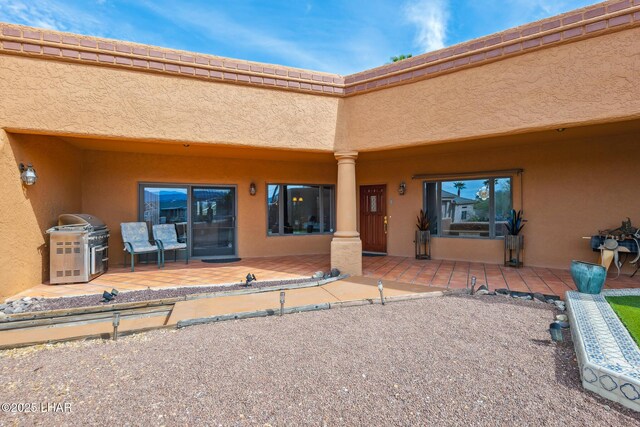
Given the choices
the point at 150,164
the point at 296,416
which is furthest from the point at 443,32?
the point at 296,416

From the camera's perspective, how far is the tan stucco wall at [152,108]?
497cm

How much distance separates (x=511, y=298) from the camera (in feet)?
16.9

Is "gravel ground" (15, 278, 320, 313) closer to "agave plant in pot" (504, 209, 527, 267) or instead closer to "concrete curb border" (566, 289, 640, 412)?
"concrete curb border" (566, 289, 640, 412)

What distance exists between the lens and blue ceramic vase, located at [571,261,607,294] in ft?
15.5

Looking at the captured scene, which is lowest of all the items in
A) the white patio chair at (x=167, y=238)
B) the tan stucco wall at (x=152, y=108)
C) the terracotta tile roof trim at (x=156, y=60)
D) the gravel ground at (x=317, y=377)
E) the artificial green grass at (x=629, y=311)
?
the gravel ground at (x=317, y=377)

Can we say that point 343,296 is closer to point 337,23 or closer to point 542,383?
point 542,383

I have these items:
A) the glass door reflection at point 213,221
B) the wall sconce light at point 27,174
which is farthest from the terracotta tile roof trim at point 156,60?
the glass door reflection at point 213,221

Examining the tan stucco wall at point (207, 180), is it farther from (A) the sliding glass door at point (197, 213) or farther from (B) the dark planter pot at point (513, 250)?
(B) the dark planter pot at point (513, 250)

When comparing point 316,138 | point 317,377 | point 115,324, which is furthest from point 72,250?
point 317,377

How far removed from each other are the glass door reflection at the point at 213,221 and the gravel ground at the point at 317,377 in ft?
18.1

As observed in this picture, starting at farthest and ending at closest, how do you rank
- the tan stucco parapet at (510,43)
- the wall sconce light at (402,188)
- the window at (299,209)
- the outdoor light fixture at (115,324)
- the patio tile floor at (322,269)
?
the window at (299,209) < the wall sconce light at (402,188) < the patio tile floor at (322,269) < the tan stucco parapet at (510,43) < the outdoor light fixture at (115,324)

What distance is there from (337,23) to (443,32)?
244 inches

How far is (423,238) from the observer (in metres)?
8.94

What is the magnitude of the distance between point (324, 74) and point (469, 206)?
5.31 m
